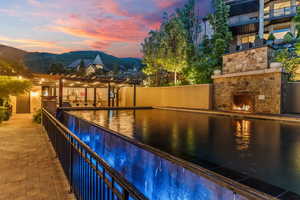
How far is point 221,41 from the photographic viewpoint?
39.1 ft

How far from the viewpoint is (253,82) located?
8.30 meters

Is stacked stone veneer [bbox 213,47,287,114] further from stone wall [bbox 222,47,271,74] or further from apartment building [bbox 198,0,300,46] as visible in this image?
apartment building [bbox 198,0,300,46]

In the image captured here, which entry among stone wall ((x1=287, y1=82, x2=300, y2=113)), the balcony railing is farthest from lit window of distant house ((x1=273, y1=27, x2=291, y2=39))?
stone wall ((x1=287, y1=82, x2=300, y2=113))

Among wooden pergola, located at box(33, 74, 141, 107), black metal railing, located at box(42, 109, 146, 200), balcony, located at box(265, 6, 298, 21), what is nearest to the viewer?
black metal railing, located at box(42, 109, 146, 200)

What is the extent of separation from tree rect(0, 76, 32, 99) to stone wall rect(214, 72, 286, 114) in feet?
39.6

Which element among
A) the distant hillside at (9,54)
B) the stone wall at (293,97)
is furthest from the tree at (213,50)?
the distant hillside at (9,54)

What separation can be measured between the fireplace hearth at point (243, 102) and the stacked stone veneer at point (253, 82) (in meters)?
0.13

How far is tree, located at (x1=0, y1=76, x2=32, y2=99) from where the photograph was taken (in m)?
9.27

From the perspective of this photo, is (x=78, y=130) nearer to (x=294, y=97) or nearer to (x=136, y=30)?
(x=294, y=97)

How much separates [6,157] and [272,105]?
9.83m

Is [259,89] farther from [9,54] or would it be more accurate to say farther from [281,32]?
[9,54]

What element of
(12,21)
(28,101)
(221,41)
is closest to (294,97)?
(221,41)

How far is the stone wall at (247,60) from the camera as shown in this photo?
8.05 meters

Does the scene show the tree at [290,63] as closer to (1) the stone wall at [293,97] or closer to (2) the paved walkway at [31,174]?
(1) the stone wall at [293,97]
